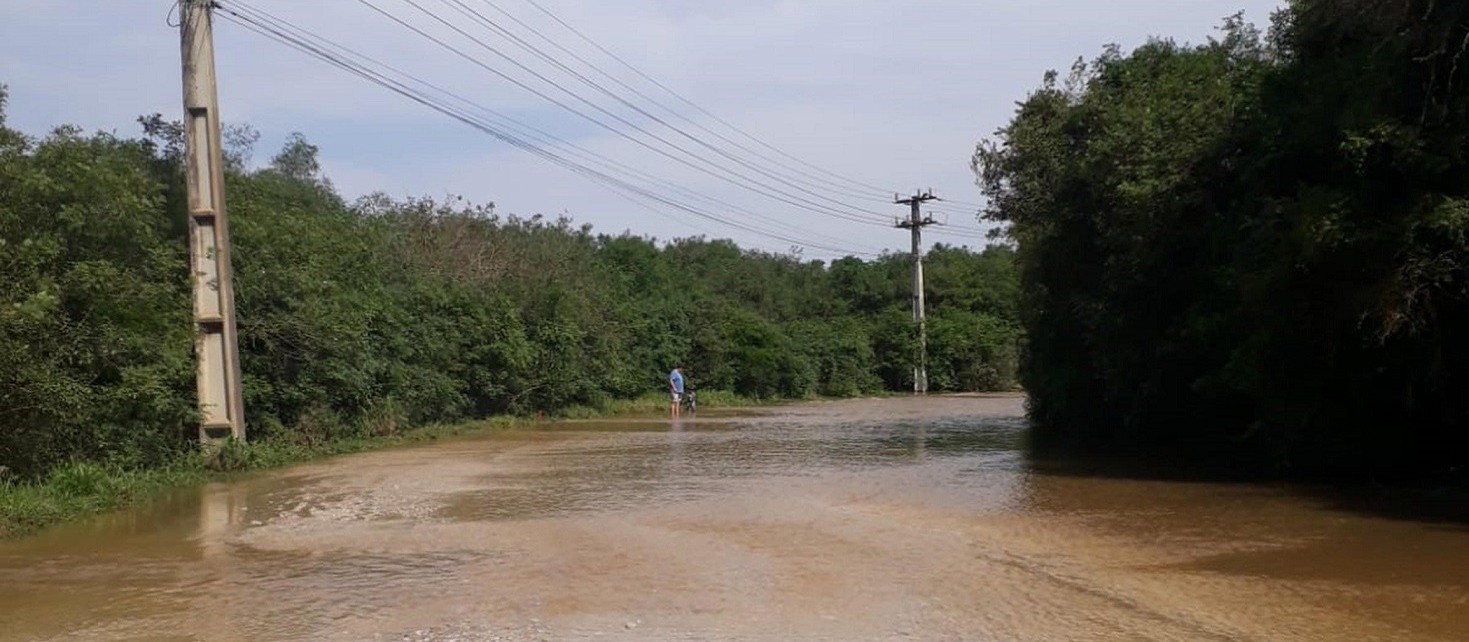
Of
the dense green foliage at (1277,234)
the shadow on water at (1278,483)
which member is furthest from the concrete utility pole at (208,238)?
the dense green foliage at (1277,234)

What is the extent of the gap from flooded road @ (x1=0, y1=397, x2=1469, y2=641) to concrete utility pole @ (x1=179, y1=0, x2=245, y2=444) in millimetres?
3164

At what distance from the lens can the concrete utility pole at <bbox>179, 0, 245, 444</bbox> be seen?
64.3ft

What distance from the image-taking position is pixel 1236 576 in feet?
29.9

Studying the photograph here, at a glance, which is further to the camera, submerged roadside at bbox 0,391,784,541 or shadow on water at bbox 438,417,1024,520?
shadow on water at bbox 438,417,1024,520

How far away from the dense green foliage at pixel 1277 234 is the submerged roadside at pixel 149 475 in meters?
14.5

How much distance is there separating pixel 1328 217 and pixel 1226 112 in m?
5.97

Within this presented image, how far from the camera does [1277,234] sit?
1356cm

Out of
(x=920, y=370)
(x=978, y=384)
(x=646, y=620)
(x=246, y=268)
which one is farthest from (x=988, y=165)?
(x=978, y=384)

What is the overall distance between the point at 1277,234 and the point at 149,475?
15.9 m

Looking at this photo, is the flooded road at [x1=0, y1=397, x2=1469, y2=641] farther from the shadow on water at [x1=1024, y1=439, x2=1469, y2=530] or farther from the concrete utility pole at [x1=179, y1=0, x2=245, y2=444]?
the concrete utility pole at [x1=179, y1=0, x2=245, y2=444]

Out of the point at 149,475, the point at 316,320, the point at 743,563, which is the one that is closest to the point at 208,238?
the point at 316,320

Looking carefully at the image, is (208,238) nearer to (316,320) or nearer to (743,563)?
(316,320)

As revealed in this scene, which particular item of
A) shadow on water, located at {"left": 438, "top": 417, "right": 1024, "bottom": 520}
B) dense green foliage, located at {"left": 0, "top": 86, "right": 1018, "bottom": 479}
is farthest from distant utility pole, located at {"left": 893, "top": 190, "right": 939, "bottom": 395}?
shadow on water, located at {"left": 438, "top": 417, "right": 1024, "bottom": 520}

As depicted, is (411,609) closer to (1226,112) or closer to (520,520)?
(520,520)
